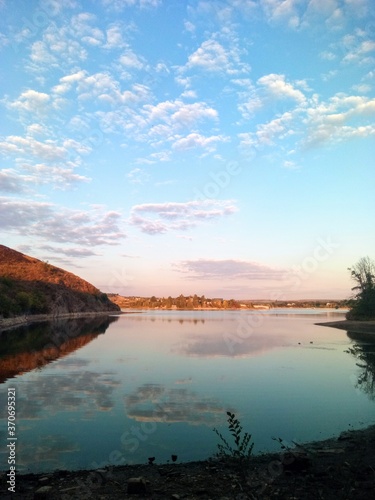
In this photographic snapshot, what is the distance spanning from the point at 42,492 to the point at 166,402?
12641mm

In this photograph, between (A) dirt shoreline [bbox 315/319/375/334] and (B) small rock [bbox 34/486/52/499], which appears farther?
(A) dirt shoreline [bbox 315/319/375/334]

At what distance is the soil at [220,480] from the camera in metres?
9.66

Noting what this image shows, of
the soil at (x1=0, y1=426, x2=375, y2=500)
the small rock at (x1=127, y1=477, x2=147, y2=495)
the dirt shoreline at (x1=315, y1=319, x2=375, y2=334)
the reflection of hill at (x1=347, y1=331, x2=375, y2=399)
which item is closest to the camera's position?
the soil at (x1=0, y1=426, x2=375, y2=500)

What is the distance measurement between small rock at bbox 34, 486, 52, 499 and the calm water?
2655 millimetres

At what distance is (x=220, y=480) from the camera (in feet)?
36.1

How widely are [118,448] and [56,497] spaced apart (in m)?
5.18

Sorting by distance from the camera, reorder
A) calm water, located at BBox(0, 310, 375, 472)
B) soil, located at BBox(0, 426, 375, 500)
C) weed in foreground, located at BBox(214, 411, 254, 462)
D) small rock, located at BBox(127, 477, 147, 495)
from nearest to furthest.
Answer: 1. weed in foreground, located at BBox(214, 411, 254, 462)
2. soil, located at BBox(0, 426, 375, 500)
3. small rock, located at BBox(127, 477, 147, 495)
4. calm water, located at BBox(0, 310, 375, 472)

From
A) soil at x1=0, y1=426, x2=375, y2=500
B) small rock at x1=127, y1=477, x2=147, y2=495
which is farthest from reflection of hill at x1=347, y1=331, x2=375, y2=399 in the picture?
small rock at x1=127, y1=477, x2=147, y2=495

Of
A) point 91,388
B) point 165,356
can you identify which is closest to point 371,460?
point 91,388

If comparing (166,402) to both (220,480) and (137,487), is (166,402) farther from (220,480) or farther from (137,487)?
(137,487)

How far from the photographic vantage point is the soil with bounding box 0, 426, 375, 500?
9664mm

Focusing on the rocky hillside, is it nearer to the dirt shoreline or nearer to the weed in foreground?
the dirt shoreline

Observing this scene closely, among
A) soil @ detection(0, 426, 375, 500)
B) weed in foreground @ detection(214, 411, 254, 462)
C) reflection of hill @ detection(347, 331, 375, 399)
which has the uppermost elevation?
weed in foreground @ detection(214, 411, 254, 462)

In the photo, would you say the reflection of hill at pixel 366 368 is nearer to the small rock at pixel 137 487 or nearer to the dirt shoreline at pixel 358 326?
the small rock at pixel 137 487
